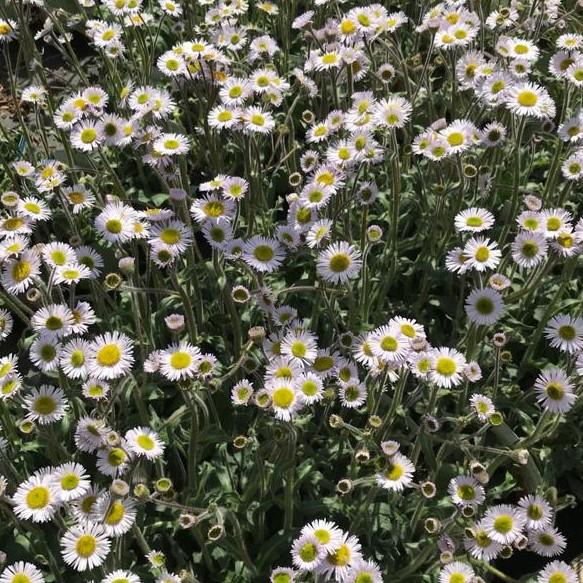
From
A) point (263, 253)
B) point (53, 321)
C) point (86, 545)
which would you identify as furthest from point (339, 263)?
point (86, 545)

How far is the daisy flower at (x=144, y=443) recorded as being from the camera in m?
2.43

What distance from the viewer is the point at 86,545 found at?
7.72 feet

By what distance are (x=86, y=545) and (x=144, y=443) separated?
373 mm

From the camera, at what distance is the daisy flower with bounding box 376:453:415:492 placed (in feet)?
7.89

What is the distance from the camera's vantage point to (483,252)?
9.80 ft

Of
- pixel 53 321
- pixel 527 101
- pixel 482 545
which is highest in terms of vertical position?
pixel 527 101

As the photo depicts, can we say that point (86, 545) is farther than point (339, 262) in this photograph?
No

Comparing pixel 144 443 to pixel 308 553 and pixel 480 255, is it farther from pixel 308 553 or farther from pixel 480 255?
pixel 480 255

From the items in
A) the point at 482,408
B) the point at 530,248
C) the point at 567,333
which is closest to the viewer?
the point at 482,408

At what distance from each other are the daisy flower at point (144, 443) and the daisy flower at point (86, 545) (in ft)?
0.89

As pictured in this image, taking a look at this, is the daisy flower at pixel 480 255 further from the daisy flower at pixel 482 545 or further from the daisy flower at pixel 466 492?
the daisy flower at pixel 482 545

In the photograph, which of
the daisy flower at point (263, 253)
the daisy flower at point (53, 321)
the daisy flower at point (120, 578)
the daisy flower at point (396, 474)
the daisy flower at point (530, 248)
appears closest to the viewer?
the daisy flower at point (120, 578)

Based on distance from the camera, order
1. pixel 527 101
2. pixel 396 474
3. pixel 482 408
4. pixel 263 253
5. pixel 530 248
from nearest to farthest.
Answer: pixel 396 474
pixel 482 408
pixel 530 248
pixel 263 253
pixel 527 101

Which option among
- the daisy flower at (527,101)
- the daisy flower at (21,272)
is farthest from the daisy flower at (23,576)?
the daisy flower at (527,101)
